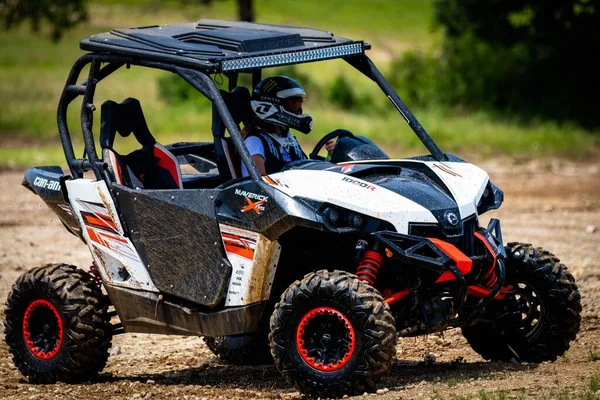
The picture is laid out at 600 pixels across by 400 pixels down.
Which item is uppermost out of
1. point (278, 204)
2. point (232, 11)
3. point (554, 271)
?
point (232, 11)

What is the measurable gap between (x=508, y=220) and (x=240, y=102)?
318 inches

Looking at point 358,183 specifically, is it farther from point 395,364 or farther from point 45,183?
point 45,183

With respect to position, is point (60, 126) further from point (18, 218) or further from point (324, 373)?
point (18, 218)

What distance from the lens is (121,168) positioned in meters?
8.73

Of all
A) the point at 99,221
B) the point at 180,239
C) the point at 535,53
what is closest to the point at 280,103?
the point at 180,239

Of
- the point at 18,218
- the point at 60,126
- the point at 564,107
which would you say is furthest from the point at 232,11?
the point at 60,126

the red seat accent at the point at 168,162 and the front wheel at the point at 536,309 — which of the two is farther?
the red seat accent at the point at 168,162

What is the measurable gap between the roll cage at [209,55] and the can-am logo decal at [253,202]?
108 millimetres

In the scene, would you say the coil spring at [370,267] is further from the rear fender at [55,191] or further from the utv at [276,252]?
the rear fender at [55,191]

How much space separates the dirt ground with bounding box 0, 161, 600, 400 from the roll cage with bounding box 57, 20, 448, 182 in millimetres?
1499

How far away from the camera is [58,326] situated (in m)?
8.94

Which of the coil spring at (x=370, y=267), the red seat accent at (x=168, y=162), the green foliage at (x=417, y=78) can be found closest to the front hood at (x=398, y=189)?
the coil spring at (x=370, y=267)

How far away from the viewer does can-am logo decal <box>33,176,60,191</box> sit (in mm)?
9016

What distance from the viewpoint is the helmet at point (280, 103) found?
8.65 meters
